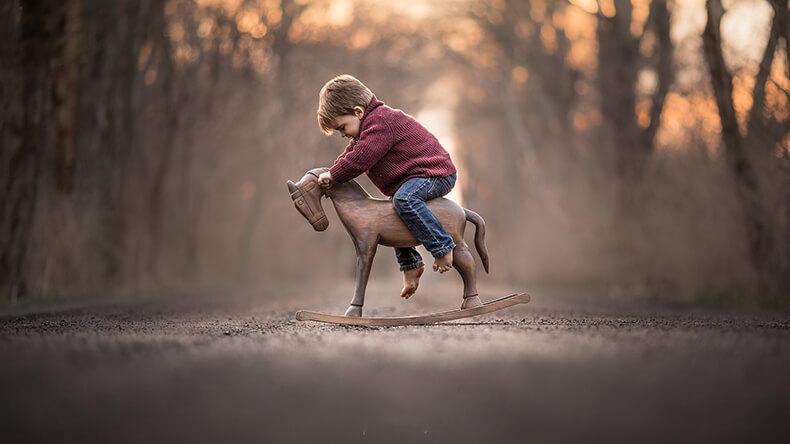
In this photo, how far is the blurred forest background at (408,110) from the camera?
9.98 meters

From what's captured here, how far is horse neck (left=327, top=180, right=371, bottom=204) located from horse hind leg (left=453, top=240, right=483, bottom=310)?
0.79m

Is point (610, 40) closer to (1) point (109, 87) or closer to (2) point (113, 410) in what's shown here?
(1) point (109, 87)

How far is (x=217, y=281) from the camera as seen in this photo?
20.0 m

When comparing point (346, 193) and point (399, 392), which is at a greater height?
point (346, 193)

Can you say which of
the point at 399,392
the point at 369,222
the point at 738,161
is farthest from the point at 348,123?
the point at 738,161

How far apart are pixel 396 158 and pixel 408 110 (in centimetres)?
2225

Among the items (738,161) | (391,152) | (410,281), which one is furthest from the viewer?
(738,161)

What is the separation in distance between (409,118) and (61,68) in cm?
827

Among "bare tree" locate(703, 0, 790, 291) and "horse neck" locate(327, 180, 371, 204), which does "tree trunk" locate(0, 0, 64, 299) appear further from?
"bare tree" locate(703, 0, 790, 291)

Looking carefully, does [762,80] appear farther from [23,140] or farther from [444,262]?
[23,140]

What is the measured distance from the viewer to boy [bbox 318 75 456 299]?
5375 millimetres

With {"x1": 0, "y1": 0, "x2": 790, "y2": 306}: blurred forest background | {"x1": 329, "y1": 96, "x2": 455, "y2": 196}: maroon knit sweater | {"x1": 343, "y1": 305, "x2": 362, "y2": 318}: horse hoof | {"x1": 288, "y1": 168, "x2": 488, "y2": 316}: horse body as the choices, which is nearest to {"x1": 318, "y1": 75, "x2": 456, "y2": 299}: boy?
{"x1": 329, "y1": 96, "x2": 455, "y2": 196}: maroon knit sweater

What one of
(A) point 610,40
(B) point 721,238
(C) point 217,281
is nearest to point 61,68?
(C) point 217,281

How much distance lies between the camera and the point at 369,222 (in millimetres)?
5512
